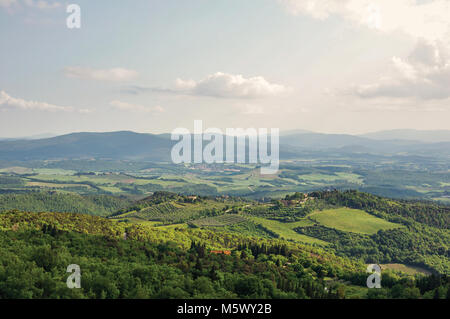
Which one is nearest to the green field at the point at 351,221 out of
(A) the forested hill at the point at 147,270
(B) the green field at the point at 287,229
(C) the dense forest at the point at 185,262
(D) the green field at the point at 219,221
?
(C) the dense forest at the point at 185,262

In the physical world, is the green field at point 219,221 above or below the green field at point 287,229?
above

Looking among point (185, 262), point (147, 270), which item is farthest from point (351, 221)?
point (147, 270)

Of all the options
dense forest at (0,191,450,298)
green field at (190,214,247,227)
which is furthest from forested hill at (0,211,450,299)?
green field at (190,214,247,227)

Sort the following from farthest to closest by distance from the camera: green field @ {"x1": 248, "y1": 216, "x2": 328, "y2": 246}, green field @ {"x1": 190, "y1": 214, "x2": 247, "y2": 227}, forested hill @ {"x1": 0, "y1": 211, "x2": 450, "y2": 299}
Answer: green field @ {"x1": 190, "y1": 214, "x2": 247, "y2": 227} < green field @ {"x1": 248, "y1": 216, "x2": 328, "y2": 246} < forested hill @ {"x1": 0, "y1": 211, "x2": 450, "y2": 299}

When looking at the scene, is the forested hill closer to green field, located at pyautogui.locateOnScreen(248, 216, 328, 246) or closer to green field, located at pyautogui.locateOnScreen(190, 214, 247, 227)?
green field, located at pyautogui.locateOnScreen(248, 216, 328, 246)

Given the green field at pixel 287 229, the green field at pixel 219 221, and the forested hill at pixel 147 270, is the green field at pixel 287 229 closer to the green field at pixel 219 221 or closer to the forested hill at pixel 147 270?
the green field at pixel 219 221

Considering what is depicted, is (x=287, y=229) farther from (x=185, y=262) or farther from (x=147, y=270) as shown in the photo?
(x=147, y=270)
